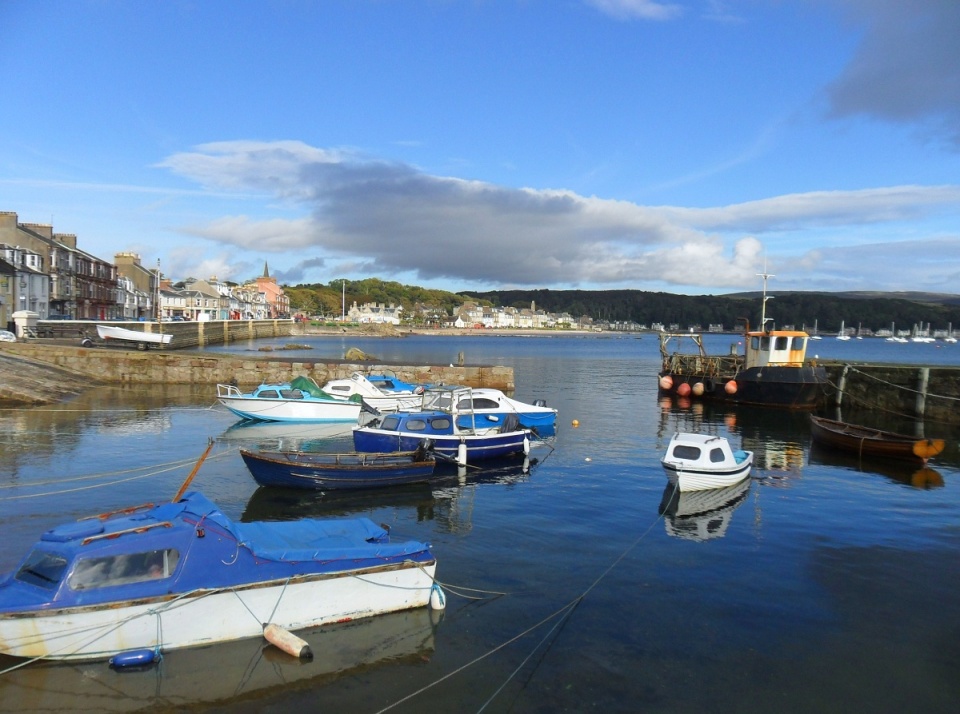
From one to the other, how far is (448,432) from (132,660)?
15027 mm

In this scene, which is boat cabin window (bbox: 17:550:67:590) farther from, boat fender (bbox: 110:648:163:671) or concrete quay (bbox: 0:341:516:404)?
concrete quay (bbox: 0:341:516:404)

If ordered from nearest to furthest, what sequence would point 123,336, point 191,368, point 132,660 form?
point 132,660 < point 191,368 < point 123,336

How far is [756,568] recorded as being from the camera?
1473 centimetres

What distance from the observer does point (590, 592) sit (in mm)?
13023

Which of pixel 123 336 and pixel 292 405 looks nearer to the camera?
pixel 292 405

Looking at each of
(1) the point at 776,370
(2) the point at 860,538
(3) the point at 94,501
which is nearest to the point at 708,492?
(2) the point at 860,538

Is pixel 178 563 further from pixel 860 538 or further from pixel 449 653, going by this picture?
pixel 860 538

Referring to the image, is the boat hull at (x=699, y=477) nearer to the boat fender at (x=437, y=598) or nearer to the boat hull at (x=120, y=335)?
the boat fender at (x=437, y=598)

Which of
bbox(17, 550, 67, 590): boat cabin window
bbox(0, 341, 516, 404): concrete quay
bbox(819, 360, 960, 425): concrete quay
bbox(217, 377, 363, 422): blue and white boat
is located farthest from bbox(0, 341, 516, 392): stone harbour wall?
bbox(17, 550, 67, 590): boat cabin window

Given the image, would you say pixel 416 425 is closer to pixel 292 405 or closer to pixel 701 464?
pixel 701 464

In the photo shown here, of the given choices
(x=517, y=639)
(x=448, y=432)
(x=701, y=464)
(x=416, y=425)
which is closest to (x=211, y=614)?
(x=517, y=639)

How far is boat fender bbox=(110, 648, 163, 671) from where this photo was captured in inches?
378

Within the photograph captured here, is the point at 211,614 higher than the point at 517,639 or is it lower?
higher

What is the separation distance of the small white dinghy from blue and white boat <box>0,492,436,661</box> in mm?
11177
